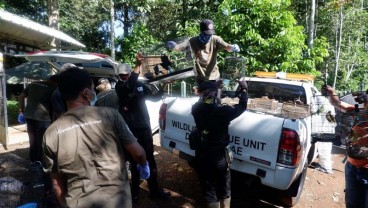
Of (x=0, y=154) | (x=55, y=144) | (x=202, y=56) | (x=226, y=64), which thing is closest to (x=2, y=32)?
(x=0, y=154)

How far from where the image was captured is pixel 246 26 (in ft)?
30.8

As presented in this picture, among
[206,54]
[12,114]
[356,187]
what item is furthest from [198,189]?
[12,114]

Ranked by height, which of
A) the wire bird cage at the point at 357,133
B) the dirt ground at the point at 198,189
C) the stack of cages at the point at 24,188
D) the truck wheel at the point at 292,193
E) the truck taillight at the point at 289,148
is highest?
the wire bird cage at the point at 357,133

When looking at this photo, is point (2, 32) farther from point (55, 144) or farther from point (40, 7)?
point (55, 144)

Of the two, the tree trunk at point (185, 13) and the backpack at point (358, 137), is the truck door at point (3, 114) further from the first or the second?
the tree trunk at point (185, 13)

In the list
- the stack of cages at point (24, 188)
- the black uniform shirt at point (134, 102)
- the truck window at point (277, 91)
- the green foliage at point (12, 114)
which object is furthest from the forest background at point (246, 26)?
the stack of cages at point (24, 188)

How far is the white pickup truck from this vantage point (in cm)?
350

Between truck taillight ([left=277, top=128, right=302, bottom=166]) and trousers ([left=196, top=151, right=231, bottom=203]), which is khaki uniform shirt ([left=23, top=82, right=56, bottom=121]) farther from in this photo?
truck taillight ([left=277, top=128, right=302, bottom=166])

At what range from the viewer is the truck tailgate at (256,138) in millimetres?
3555

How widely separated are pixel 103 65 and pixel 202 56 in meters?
2.73

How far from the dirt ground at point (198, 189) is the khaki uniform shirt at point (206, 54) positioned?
1705 mm

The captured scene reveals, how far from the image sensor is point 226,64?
7324mm

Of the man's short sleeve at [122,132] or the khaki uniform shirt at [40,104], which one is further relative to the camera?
the khaki uniform shirt at [40,104]

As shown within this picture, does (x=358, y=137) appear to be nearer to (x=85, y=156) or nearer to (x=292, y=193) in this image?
(x=292, y=193)
